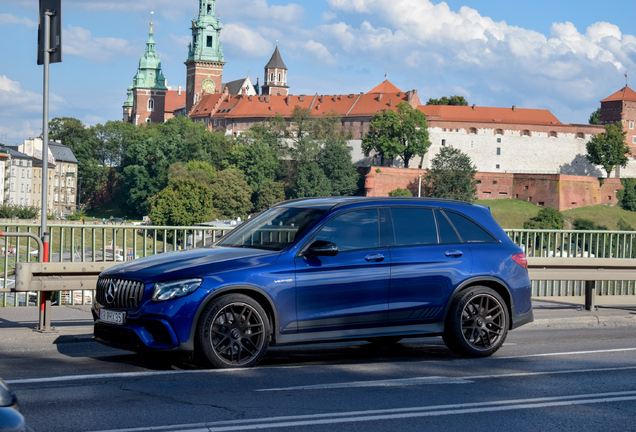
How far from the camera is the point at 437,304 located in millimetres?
8125

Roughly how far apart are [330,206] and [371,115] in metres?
120

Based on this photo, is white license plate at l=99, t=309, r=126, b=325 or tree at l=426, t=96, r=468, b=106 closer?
white license plate at l=99, t=309, r=126, b=325

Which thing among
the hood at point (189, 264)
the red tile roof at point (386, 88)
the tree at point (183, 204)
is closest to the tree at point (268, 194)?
the tree at point (183, 204)

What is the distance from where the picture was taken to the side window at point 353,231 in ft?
25.2

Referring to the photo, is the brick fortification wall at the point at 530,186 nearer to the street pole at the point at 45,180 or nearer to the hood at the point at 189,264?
the street pole at the point at 45,180

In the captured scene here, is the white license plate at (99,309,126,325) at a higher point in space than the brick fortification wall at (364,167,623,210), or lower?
lower

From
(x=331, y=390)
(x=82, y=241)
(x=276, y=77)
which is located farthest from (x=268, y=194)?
(x=331, y=390)

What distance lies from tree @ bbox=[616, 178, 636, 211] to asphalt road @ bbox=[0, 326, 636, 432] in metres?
102

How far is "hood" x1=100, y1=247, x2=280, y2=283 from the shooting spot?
22.8 feet

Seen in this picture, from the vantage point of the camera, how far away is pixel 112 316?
713 cm

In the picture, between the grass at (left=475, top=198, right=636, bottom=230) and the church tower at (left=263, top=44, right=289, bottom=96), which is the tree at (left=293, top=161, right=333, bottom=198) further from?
the church tower at (left=263, top=44, right=289, bottom=96)

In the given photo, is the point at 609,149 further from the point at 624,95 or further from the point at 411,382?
the point at 411,382

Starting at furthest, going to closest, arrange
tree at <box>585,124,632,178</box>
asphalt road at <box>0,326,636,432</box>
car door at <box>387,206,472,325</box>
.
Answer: tree at <box>585,124,632,178</box>, car door at <box>387,206,472,325</box>, asphalt road at <box>0,326,636,432</box>

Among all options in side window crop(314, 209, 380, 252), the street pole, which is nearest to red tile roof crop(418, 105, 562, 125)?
the street pole
